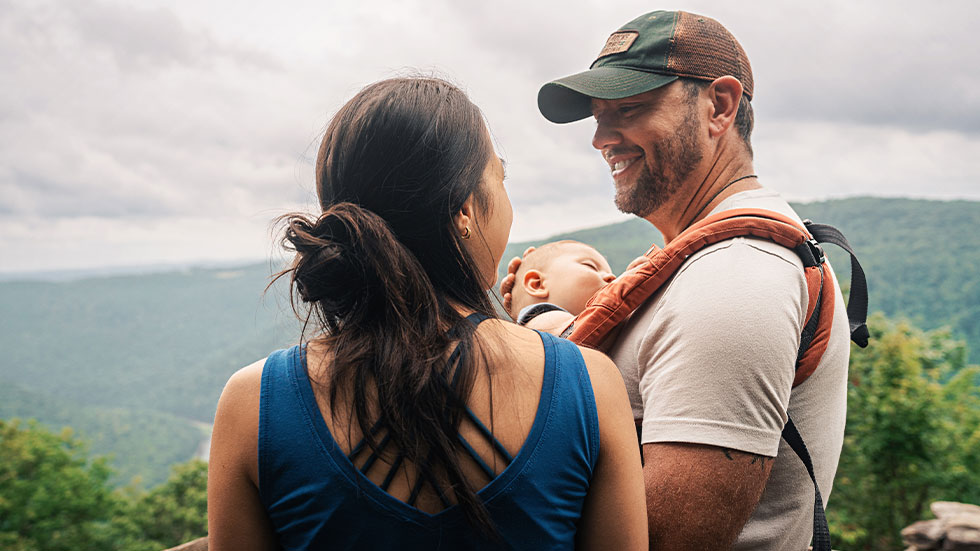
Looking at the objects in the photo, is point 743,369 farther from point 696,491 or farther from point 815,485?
point 815,485

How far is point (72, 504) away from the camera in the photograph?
2669cm

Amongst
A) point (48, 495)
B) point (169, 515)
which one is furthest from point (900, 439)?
point (48, 495)

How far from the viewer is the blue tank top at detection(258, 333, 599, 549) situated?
3.59 feet

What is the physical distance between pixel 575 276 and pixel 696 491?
5.15 ft

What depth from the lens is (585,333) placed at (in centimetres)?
170

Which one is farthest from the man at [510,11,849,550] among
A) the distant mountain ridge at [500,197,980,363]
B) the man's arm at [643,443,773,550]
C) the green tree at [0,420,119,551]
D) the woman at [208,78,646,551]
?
the green tree at [0,420,119,551]

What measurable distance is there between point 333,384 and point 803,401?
120cm

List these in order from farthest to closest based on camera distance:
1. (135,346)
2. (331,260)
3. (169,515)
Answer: (135,346)
(169,515)
(331,260)

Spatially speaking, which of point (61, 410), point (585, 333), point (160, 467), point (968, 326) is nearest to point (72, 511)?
point (585, 333)

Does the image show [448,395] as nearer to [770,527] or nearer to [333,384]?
[333,384]

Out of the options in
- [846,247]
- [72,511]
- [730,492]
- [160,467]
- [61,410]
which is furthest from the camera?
[61,410]

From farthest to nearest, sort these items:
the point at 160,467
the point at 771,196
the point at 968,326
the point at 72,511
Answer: the point at 160,467, the point at 968,326, the point at 72,511, the point at 771,196

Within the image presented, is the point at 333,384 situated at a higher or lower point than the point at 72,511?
higher

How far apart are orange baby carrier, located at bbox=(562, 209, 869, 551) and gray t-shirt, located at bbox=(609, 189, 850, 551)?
0.10ft
